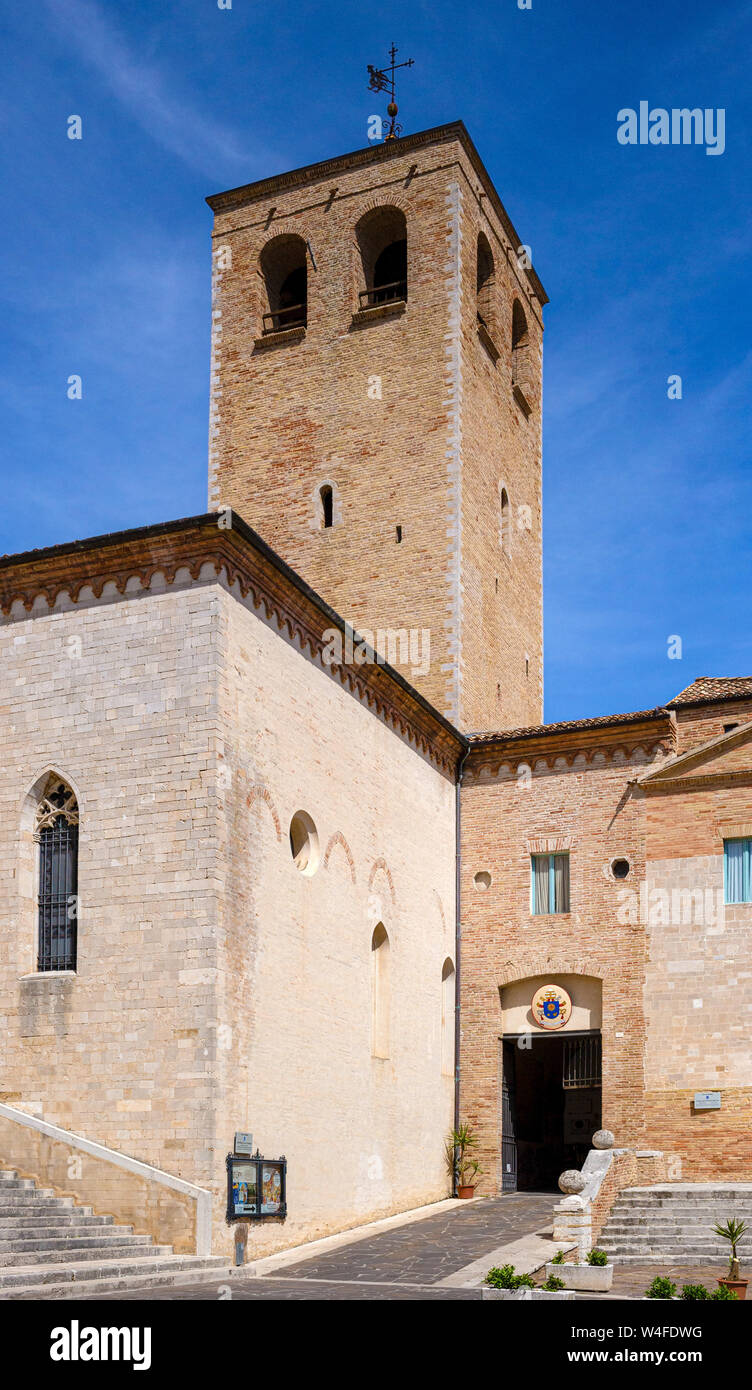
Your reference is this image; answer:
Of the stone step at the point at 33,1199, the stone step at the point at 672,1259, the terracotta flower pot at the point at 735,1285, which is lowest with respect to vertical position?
the stone step at the point at 672,1259

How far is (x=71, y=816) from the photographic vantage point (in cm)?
1552

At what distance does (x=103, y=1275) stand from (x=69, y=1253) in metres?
0.69

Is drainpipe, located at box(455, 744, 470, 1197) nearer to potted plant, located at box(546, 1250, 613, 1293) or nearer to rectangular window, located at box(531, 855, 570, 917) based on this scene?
rectangular window, located at box(531, 855, 570, 917)

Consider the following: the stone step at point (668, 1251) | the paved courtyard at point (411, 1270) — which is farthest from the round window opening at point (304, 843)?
the stone step at point (668, 1251)

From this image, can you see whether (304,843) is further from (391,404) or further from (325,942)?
(391,404)

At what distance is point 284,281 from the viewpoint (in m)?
28.7

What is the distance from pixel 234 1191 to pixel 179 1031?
5.52 feet

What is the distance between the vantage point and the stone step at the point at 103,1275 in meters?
11.1

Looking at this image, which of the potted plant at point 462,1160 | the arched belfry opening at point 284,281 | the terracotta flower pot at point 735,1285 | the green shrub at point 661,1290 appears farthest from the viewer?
the arched belfry opening at point 284,281

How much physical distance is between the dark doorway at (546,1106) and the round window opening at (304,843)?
6236 mm

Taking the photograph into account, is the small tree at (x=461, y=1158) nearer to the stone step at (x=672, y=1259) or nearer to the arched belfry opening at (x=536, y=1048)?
the arched belfry opening at (x=536, y=1048)

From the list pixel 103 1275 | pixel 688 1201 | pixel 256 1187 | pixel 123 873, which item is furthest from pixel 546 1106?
pixel 103 1275

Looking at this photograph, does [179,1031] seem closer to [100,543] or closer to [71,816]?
[71,816]
